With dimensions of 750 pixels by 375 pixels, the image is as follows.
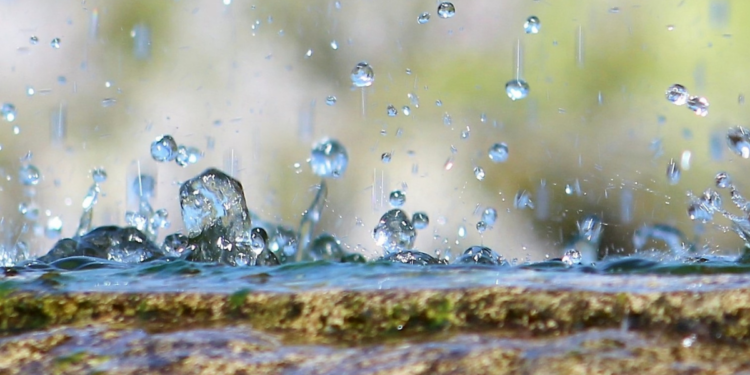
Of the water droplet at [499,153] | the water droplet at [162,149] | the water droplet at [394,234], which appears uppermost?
the water droplet at [499,153]

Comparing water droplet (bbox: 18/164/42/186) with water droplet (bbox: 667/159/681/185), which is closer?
water droplet (bbox: 18/164/42/186)

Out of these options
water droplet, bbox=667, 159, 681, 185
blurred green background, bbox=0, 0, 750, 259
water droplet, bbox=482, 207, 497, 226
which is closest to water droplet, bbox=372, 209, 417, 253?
blurred green background, bbox=0, 0, 750, 259

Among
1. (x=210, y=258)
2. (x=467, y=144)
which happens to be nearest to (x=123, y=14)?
(x=467, y=144)

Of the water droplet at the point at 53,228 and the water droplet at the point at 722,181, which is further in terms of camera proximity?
the water droplet at the point at 53,228

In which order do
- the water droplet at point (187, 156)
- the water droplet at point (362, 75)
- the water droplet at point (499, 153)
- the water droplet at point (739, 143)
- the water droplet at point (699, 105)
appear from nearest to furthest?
the water droplet at point (739, 143) < the water droplet at point (362, 75) < the water droplet at point (187, 156) < the water droplet at point (699, 105) < the water droplet at point (499, 153)

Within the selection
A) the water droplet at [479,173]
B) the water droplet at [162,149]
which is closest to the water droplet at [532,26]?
the water droplet at [479,173]

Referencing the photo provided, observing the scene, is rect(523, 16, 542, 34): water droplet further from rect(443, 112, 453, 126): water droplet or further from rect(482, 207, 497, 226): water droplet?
rect(482, 207, 497, 226): water droplet

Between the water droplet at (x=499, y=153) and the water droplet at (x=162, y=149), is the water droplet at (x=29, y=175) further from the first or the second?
the water droplet at (x=499, y=153)
